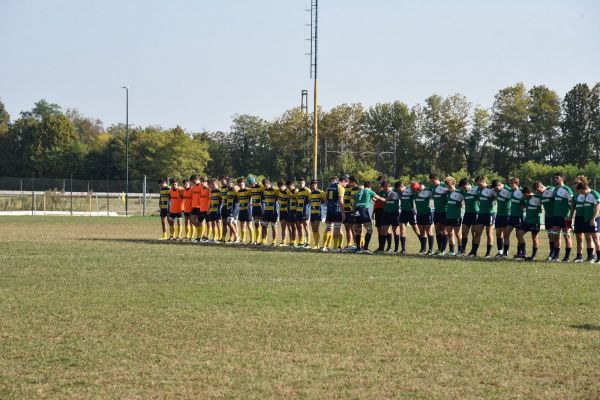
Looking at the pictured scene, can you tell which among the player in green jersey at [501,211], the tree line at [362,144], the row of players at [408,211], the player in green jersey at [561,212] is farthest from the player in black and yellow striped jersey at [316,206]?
the tree line at [362,144]

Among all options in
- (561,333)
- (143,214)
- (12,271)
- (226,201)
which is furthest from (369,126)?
(561,333)

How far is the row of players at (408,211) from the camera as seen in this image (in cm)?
2123

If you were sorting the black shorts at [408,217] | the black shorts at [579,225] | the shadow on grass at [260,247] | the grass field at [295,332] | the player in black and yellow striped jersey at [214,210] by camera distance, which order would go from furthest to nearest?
the player in black and yellow striped jersey at [214,210]
the black shorts at [408,217]
the shadow on grass at [260,247]
the black shorts at [579,225]
the grass field at [295,332]

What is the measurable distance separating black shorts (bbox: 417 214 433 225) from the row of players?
3cm

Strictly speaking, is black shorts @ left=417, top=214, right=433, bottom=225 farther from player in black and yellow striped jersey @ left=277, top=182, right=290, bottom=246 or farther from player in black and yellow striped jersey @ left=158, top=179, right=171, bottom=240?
player in black and yellow striped jersey @ left=158, top=179, right=171, bottom=240

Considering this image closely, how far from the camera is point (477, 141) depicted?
80062 mm

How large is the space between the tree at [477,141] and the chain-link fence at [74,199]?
1131 inches

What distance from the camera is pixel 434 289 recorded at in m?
14.4

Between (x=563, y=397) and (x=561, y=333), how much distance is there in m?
3.04

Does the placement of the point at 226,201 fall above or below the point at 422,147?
below

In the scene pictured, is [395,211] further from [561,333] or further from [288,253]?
[561,333]

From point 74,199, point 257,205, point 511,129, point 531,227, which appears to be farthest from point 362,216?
point 511,129

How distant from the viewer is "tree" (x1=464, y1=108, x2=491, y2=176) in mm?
79312

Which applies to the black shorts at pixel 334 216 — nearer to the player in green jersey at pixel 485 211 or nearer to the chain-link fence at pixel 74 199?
the player in green jersey at pixel 485 211
